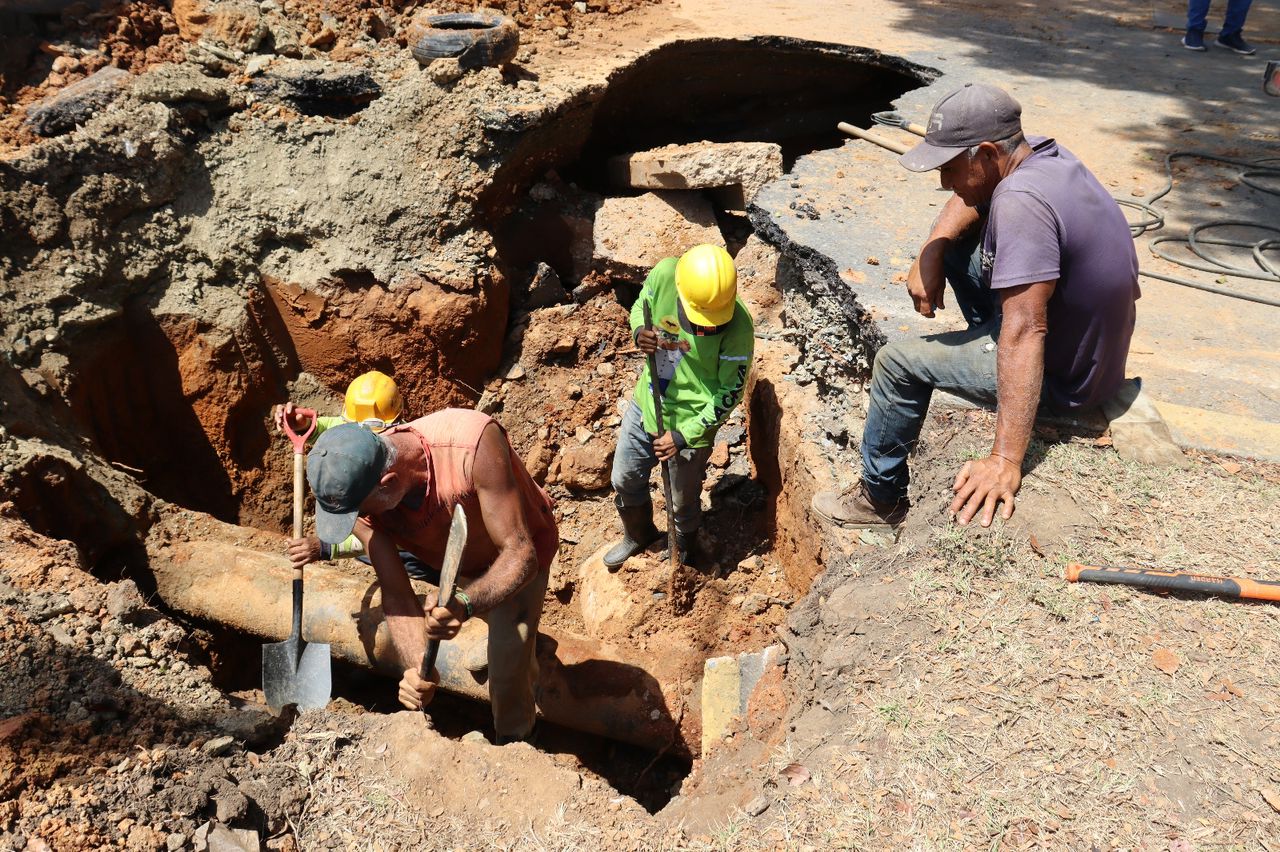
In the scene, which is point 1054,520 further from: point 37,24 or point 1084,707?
point 37,24

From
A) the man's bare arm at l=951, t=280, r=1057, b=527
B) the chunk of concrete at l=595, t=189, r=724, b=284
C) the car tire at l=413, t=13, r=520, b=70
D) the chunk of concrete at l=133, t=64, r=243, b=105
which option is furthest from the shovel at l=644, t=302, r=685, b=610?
the chunk of concrete at l=133, t=64, r=243, b=105

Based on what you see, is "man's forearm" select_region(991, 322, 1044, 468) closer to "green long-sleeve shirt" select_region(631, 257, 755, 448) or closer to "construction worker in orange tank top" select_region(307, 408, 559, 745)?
"green long-sleeve shirt" select_region(631, 257, 755, 448)

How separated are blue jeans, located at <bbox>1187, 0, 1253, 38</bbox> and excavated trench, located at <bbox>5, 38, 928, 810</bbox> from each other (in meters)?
2.76

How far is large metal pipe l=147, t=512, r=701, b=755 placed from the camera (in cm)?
452

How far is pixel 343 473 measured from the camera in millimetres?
2992

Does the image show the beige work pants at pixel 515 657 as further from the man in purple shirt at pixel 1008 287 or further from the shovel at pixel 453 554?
the man in purple shirt at pixel 1008 287

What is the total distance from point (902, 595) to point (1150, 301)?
2.75 m

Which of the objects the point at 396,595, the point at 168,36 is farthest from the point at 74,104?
the point at 396,595

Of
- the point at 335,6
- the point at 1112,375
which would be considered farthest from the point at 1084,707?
the point at 335,6

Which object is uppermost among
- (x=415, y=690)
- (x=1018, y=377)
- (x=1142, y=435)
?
(x=1018, y=377)

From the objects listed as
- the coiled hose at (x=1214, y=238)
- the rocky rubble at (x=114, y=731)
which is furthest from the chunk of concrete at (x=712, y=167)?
the rocky rubble at (x=114, y=731)

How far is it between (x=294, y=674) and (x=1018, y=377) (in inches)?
136

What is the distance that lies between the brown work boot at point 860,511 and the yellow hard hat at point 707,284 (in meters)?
1.06

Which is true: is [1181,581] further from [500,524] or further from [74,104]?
[74,104]
